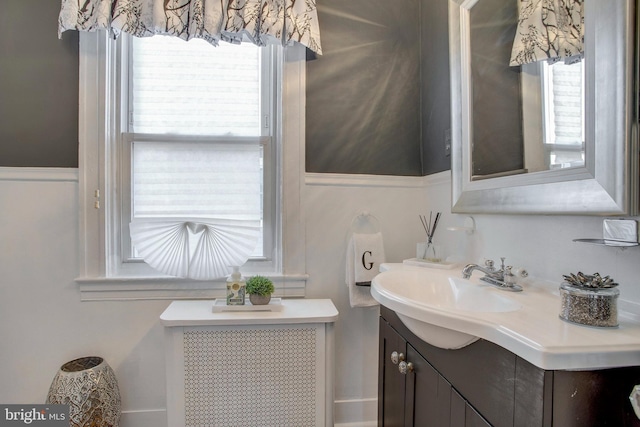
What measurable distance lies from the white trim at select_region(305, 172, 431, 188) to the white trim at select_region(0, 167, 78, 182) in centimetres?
107

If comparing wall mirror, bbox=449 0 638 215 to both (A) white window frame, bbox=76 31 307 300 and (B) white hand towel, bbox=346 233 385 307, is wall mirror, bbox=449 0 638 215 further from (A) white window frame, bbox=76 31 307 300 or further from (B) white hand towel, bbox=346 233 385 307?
(A) white window frame, bbox=76 31 307 300

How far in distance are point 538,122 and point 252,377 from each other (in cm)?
135

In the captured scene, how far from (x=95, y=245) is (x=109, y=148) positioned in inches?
17.6

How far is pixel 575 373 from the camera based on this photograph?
0.56 metres

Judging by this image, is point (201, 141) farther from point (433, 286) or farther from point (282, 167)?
point (433, 286)

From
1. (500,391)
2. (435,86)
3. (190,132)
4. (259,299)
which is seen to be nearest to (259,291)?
(259,299)

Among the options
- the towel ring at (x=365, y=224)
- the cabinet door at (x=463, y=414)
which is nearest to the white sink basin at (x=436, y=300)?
the cabinet door at (x=463, y=414)

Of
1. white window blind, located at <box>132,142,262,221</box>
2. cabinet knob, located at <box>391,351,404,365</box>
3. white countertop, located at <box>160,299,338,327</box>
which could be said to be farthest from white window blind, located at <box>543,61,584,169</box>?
white window blind, located at <box>132,142,262,221</box>

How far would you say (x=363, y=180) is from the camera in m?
1.70

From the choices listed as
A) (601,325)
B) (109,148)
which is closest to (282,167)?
(109,148)

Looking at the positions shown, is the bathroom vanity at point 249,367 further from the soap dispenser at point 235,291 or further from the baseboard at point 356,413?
the baseboard at point 356,413

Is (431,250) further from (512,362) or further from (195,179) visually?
(195,179)

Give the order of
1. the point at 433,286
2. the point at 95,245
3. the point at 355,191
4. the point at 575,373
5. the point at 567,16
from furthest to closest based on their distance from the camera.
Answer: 1. the point at 355,191
2. the point at 95,245
3. the point at 433,286
4. the point at 567,16
5. the point at 575,373

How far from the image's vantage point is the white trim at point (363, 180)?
5.48 feet
